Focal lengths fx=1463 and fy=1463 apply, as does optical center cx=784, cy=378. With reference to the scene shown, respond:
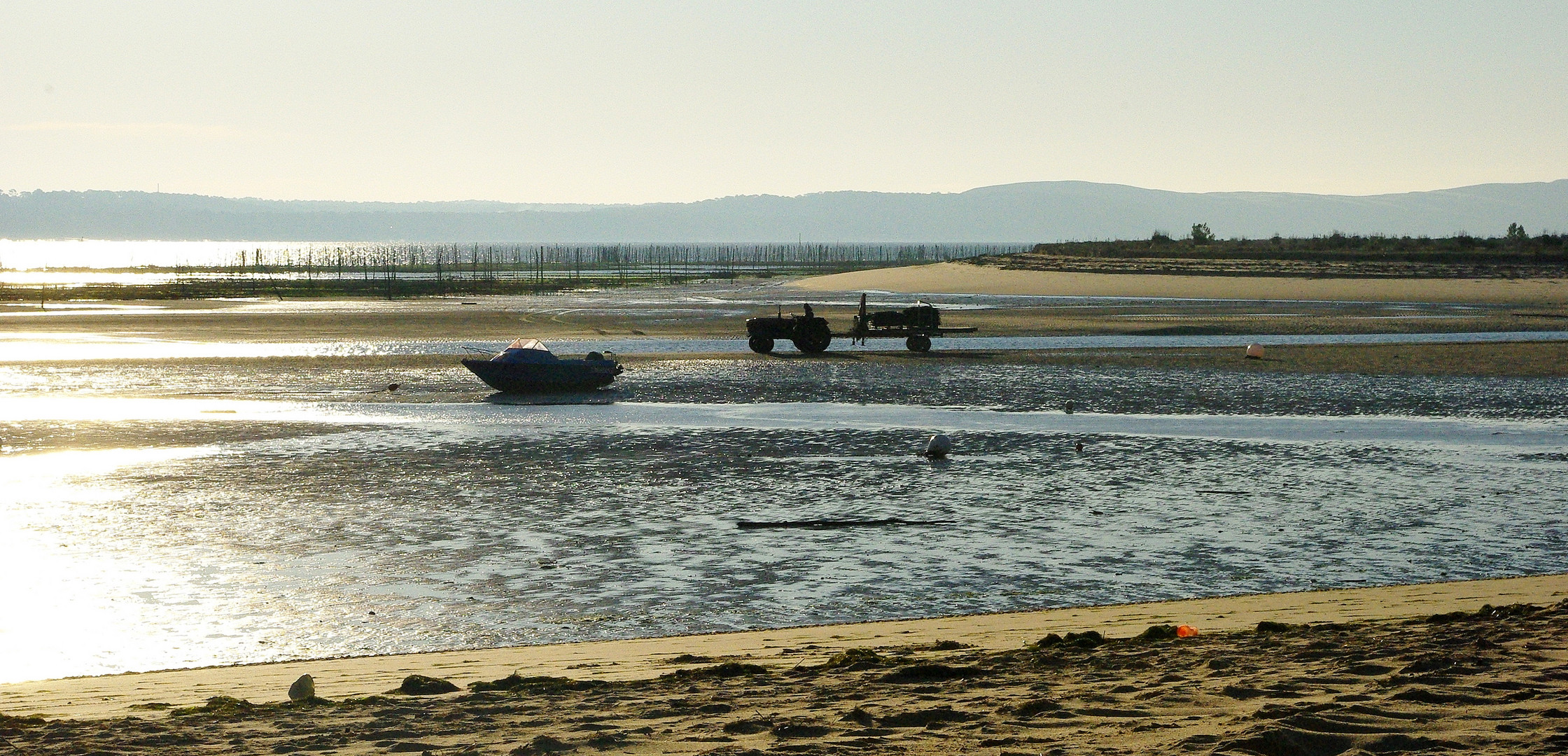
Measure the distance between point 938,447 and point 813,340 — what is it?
18.3 meters

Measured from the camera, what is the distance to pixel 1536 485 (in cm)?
1647

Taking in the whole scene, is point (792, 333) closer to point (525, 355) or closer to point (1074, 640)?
point (525, 355)

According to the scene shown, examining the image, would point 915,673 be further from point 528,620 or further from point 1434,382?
point 1434,382

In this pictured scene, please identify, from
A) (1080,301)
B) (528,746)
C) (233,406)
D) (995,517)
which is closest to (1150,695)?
(528,746)

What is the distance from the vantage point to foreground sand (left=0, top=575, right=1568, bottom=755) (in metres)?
6.59

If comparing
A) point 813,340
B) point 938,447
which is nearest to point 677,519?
point 938,447

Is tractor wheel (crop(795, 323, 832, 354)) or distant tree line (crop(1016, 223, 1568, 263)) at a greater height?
distant tree line (crop(1016, 223, 1568, 263))

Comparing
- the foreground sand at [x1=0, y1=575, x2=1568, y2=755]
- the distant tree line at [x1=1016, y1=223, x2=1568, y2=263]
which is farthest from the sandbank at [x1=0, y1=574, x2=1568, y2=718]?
the distant tree line at [x1=1016, y1=223, x2=1568, y2=263]

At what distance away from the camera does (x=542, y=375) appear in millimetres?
27766

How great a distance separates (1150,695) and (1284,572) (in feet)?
17.9

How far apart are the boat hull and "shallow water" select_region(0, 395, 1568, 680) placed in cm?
360

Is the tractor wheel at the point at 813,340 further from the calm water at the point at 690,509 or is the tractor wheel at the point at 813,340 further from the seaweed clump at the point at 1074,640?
the seaweed clump at the point at 1074,640

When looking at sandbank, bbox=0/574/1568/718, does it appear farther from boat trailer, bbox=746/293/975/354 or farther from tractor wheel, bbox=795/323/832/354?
tractor wheel, bbox=795/323/832/354

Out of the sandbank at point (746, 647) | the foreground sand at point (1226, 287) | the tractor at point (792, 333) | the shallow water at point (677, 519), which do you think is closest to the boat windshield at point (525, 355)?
the shallow water at point (677, 519)
